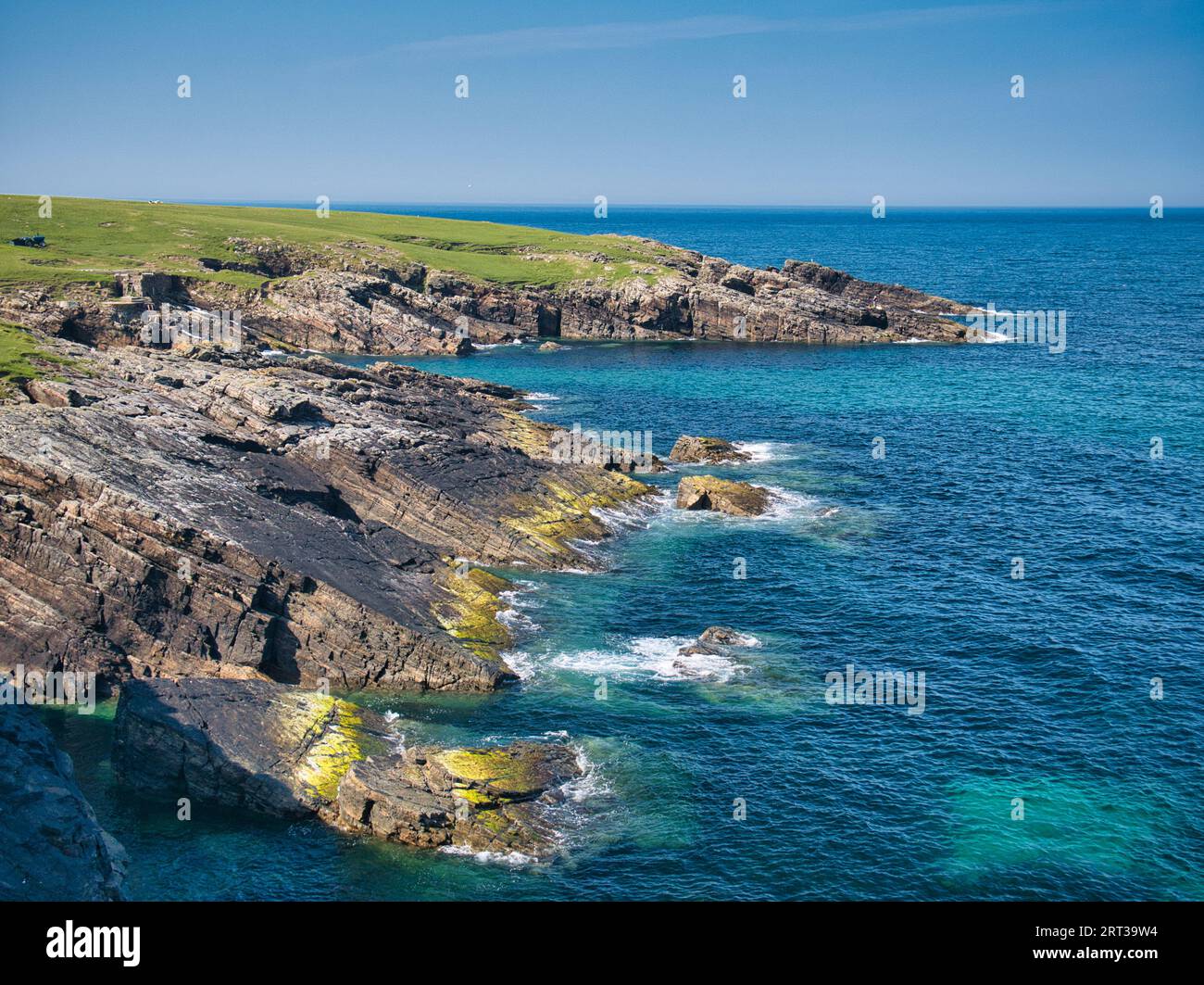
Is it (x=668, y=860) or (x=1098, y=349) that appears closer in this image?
(x=668, y=860)

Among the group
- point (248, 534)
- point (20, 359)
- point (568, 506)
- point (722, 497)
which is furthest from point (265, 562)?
point (722, 497)

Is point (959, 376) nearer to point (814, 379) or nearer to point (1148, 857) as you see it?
point (814, 379)

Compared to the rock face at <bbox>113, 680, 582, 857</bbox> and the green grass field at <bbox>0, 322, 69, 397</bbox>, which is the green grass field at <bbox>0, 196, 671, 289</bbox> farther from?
the rock face at <bbox>113, 680, 582, 857</bbox>

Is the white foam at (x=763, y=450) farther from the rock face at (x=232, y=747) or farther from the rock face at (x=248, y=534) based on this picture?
the rock face at (x=232, y=747)

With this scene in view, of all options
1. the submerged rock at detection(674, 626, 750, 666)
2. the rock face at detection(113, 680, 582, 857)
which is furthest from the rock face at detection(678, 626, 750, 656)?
the rock face at detection(113, 680, 582, 857)

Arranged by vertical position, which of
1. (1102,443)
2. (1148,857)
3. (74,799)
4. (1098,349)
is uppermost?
(1098,349)

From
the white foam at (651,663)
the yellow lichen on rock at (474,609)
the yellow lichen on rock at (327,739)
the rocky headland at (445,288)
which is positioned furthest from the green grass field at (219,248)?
the white foam at (651,663)
